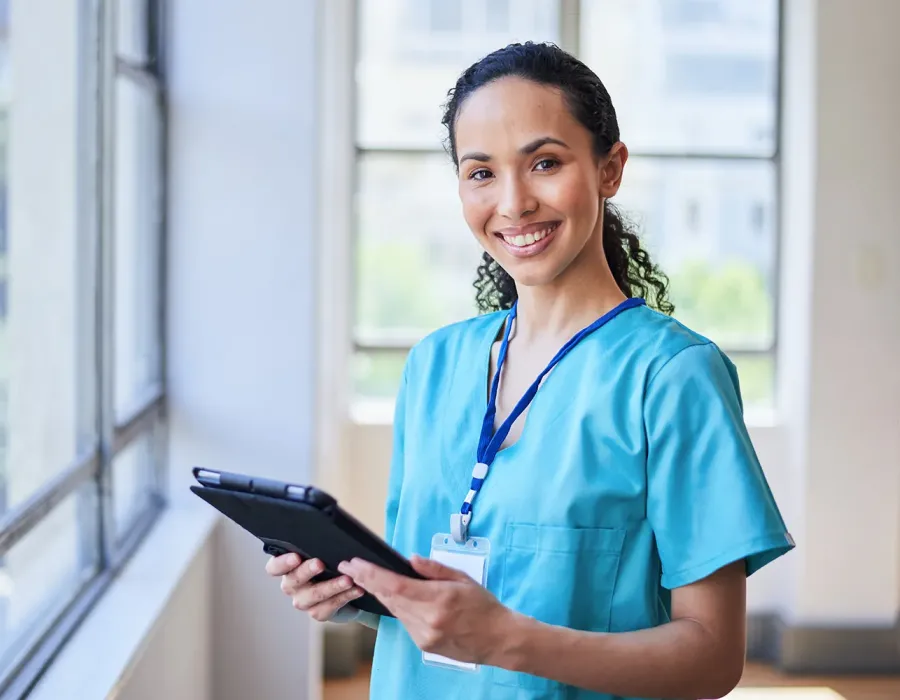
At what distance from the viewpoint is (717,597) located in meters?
1.07

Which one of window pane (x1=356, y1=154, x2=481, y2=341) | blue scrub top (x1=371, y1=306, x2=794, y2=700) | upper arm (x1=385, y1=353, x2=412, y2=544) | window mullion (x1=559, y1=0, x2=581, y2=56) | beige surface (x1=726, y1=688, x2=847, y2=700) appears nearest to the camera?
blue scrub top (x1=371, y1=306, x2=794, y2=700)

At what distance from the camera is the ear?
122cm

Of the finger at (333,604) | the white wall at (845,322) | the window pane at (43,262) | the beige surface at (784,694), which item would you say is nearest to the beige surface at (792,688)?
the beige surface at (784,694)

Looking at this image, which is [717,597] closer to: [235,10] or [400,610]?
[400,610]

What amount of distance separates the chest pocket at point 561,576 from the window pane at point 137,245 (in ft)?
4.93

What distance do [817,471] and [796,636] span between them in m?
0.58

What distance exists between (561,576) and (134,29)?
1940mm

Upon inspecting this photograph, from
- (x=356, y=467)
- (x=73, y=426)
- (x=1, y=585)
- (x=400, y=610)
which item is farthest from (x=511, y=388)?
(x=356, y=467)

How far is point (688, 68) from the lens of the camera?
164 inches

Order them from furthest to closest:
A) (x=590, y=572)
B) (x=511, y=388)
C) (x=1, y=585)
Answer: (x=1, y=585)
(x=511, y=388)
(x=590, y=572)

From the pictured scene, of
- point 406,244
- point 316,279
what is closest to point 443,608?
point 316,279

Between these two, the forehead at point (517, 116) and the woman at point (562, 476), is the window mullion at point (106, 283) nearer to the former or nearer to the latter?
the woman at point (562, 476)

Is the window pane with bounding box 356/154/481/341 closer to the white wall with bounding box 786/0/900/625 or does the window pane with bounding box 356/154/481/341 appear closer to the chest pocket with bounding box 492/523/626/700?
the white wall with bounding box 786/0/900/625

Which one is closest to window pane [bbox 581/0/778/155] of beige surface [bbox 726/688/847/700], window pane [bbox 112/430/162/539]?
beige surface [bbox 726/688/847/700]
